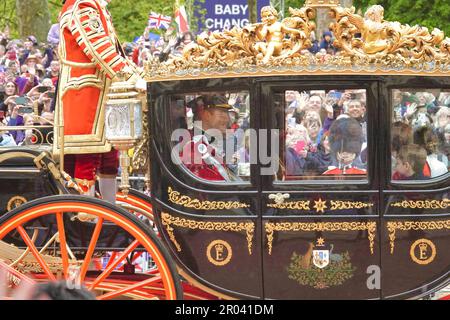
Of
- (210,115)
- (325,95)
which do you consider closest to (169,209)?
(210,115)

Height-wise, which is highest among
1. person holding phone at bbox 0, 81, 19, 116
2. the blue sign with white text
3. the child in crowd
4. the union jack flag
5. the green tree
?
the green tree

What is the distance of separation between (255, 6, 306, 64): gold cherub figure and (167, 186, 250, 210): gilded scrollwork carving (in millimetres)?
804

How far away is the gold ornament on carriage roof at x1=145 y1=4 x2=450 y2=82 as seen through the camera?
5582 millimetres

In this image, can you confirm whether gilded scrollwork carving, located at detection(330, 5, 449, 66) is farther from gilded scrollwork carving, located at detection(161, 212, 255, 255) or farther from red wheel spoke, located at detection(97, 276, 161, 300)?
red wheel spoke, located at detection(97, 276, 161, 300)

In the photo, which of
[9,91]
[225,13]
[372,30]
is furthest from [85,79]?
[225,13]

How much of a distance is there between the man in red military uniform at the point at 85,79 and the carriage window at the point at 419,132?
157cm

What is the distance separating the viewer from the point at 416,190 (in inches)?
223

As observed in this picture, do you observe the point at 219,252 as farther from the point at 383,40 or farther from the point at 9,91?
the point at 9,91

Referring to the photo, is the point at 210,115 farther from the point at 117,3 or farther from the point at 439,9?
the point at 117,3

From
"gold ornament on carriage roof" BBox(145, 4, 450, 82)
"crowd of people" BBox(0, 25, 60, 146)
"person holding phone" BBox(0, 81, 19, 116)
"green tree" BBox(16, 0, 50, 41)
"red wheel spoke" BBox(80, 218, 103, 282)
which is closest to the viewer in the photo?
"gold ornament on carriage roof" BBox(145, 4, 450, 82)

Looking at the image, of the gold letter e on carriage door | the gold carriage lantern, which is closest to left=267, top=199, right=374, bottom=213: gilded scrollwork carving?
the gold letter e on carriage door

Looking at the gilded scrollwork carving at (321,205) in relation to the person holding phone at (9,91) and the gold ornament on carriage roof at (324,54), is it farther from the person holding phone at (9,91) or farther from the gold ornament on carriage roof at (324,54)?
the person holding phone at (9,91)

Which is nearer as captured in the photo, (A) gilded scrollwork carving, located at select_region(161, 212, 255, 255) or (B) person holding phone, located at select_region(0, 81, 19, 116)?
(A) gilded scrollwork carving, located at select_region(161, 212, 255, 255)

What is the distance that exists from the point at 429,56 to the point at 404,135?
17.3 inches
